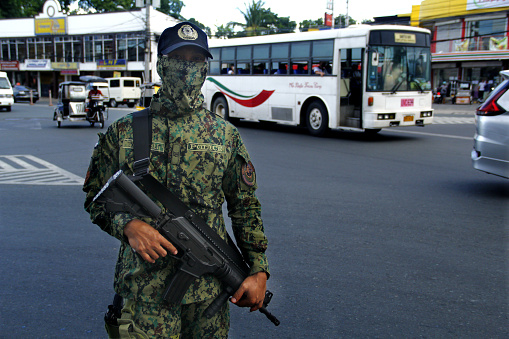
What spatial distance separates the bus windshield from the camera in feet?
43.5

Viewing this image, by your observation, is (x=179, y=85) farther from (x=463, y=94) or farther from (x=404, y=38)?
(x=463, y=94)

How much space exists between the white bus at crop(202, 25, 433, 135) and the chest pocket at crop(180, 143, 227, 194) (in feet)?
38.2

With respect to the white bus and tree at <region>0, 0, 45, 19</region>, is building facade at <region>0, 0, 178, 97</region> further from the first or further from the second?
the white bus

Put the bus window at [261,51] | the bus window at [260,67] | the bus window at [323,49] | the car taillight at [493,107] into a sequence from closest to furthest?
the car taillight at [493,107], the bus window at [323,49], the bus window at [261,51], the bus window at [260,67]

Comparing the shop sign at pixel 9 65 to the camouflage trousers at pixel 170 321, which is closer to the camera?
the camouflage trousers at pixel 170 321

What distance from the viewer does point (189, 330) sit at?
77.7 inches

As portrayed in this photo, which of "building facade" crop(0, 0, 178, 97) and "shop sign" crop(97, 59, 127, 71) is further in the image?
"shop sign" crop(97, 59, 127, 71)

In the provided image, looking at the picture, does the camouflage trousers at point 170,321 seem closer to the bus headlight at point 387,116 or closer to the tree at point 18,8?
the bus headlight at point 387,116

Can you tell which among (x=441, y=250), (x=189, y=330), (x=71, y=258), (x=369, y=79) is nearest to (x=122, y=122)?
(x=189, y=330)

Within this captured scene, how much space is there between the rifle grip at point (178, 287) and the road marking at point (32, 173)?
20.6 feet

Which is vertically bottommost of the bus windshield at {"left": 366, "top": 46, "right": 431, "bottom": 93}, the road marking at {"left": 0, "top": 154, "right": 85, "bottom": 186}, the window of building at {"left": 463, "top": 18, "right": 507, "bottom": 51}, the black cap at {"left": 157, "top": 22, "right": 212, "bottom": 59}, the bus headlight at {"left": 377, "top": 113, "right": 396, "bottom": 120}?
the road marking at {"left": 0, "top": 154, "right": 85, "bottom": 186}

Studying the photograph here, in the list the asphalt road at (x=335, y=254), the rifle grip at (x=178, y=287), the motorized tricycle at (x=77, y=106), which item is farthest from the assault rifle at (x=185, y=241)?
the motorized tricycle at (x=77, y=106)


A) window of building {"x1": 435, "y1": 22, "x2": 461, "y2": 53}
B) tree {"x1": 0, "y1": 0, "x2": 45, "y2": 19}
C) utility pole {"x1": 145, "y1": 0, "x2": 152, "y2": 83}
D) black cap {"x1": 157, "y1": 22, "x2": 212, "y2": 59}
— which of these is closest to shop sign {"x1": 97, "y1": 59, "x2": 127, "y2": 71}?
utility pole {"x1": 145, "y1": 0, "x2": 152, "y2": 83}

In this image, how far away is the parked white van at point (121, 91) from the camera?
115 ft
